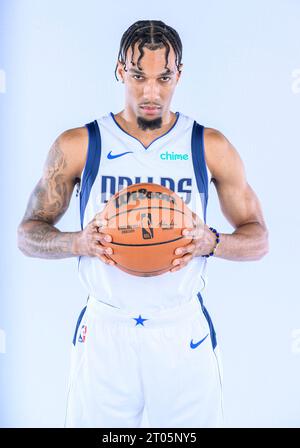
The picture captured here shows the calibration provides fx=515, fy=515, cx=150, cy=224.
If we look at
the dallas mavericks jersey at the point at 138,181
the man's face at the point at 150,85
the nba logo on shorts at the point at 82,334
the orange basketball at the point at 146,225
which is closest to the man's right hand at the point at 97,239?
the orange basketball at the point at 146,225

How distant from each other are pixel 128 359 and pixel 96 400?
14 centimetres

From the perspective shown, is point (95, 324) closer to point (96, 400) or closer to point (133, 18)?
point (96, 400)

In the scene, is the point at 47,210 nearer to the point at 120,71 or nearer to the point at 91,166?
the point at 91,166

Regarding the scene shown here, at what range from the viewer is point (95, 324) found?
1.42 m

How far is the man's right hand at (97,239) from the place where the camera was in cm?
122

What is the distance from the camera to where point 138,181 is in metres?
1.42

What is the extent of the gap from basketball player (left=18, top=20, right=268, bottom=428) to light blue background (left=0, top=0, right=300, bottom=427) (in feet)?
1.43

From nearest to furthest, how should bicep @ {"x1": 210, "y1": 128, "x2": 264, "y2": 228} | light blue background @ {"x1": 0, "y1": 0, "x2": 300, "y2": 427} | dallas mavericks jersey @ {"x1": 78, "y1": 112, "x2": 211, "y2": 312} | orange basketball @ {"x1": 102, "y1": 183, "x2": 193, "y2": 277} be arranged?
orange basketball @ {"x1": 102, "y1": 183, "x2": 193, "y2": 277}, dallas mavericks jersey @ {"x1": 78, "y1": 112, "x2": 211, "y2": 312}, bicep @ {"x1": 210, "y1": 128, "x2": 264, "y2": 228}, light blue background @ {"x1": 0, "y1": 0, "x2": 300, "y2": 427}

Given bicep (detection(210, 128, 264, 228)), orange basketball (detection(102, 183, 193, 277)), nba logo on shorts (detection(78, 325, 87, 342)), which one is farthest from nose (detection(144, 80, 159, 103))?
nba logo on shorts (detection(78, 325, 87, 342))

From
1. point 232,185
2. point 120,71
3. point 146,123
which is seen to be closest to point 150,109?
point 146,123

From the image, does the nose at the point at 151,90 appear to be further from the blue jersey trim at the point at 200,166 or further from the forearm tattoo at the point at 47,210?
the forearm tattoo at the point at 47,210

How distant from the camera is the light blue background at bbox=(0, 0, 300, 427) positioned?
188 centimetres

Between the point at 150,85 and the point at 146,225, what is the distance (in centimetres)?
44

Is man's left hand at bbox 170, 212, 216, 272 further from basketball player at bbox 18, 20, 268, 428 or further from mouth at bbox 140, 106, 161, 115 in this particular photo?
mouth at bbox 140, 106, 161, 115
